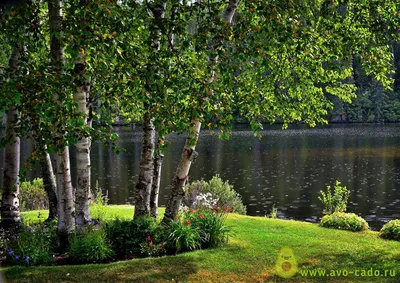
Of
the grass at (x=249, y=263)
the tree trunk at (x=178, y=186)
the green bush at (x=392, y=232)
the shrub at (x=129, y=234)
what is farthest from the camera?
the green bush at (x=392, y=232)

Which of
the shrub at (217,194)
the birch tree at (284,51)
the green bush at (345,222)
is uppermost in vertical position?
the birch tree at (284,51)

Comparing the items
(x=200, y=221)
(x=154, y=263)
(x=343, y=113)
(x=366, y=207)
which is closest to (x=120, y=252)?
(x=154, y=263)

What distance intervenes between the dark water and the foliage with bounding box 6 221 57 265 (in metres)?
16.3

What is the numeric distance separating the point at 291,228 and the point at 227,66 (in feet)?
22.7

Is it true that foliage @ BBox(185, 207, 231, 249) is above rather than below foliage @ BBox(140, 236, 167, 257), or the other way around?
above

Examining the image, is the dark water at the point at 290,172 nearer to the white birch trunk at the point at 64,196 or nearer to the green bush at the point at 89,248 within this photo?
the green bush at the point at 89,248

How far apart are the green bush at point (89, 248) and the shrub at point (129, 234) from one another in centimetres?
42

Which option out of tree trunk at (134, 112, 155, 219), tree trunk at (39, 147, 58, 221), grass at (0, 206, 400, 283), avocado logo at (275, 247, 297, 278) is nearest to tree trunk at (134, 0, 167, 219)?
tree trunk at (134, 112, 155, 219)

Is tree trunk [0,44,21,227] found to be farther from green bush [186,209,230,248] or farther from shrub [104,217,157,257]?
green bush [186,209,230,248]

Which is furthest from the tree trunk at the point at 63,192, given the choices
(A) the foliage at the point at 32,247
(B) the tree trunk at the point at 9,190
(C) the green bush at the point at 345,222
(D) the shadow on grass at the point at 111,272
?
(C) the green bush at the point at 345,222

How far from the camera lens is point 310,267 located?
339 inches

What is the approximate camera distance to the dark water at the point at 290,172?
86.7 feet

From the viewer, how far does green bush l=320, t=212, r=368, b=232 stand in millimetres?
12106

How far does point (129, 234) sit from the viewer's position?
9820 millimetres
